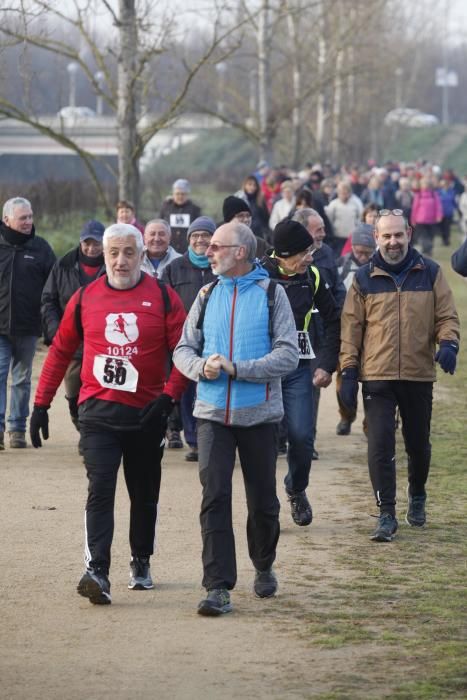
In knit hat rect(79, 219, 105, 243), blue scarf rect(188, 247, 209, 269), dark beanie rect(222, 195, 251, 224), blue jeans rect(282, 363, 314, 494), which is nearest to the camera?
blue jeans rect(282, 363, 314, 494)

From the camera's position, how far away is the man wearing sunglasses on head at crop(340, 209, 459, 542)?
833cm

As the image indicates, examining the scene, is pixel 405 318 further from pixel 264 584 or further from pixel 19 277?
pixel 19 277

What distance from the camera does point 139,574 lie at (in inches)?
289

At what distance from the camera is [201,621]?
673 cm

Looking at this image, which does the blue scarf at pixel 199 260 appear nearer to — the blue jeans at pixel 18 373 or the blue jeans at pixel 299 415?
the blue jeans at pixel 18 373

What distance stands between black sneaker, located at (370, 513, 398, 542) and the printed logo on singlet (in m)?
2.26

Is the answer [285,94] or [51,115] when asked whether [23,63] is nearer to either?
[51,115]

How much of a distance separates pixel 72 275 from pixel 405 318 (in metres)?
3.19

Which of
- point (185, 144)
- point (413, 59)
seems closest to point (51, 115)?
point (185, 144)

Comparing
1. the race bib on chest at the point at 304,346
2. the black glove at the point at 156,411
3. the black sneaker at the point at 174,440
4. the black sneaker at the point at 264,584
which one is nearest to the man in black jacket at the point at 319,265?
the race bib on chest at the point at 304,346

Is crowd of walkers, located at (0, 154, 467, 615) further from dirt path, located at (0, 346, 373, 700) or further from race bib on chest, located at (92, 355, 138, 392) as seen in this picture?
dirt path, located at (0, 346, 373, 700)

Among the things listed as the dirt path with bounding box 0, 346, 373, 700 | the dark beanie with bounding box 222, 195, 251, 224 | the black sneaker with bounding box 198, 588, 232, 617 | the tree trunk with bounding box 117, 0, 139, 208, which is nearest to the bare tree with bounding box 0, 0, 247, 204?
the tree trunk with bounding box 117, 0, 139, 208

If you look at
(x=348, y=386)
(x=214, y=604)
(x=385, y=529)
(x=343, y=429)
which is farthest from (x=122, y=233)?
(x=343, y=429)

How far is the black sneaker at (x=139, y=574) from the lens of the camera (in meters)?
7.33
